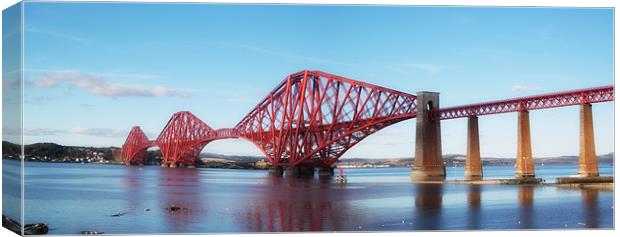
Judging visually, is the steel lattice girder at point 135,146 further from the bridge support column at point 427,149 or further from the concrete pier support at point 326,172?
the concrete pier support at point 326,172

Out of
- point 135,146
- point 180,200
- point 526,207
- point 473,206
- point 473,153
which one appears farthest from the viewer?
point 135,146

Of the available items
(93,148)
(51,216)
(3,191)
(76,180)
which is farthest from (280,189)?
(3,191)

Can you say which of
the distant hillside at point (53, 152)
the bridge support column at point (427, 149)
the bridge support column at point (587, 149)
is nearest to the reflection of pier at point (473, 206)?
the bridge support column at point (427, 149)

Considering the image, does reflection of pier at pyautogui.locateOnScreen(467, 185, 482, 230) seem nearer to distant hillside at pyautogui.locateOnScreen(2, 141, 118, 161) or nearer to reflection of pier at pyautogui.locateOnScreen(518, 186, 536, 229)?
reflection of pier at pyautogui.locateOnScreen(518, 186, 536, 229)

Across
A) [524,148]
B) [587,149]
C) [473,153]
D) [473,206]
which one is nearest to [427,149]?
[473,153]

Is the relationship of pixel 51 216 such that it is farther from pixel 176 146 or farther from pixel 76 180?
pixel 176 146

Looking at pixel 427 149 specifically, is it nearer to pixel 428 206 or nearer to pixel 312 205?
pixel 428 206

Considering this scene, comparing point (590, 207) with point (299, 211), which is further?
point (299, 211)
